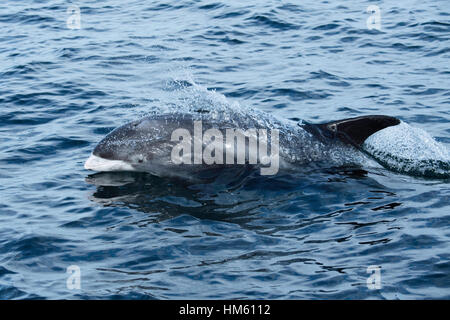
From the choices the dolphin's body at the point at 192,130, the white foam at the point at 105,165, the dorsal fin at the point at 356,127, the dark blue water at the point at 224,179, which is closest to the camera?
the dark blue water at the point at 224,179

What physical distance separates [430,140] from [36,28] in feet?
50.3

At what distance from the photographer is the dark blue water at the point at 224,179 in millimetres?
9258

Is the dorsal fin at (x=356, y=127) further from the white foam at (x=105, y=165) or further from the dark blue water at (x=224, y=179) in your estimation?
the white foam at (x=105, y=165)

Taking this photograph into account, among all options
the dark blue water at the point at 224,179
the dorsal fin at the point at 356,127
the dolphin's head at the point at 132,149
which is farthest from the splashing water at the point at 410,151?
the dolphin's head at the point at 132,149

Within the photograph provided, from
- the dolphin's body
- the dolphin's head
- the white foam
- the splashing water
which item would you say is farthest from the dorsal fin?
the white foam

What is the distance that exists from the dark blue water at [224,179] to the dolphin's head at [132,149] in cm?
24

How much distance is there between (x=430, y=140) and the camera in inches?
536

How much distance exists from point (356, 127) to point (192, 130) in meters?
2.86

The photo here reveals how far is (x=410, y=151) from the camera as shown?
13.5 meters

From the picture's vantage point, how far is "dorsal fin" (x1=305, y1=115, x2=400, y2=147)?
12352 millimetres

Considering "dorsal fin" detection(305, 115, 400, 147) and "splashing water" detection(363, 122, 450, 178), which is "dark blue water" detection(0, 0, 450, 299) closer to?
"splashing water" detection(363, 122, 450, 178)

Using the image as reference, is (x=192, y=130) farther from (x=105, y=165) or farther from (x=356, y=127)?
(x=356, y=127)
